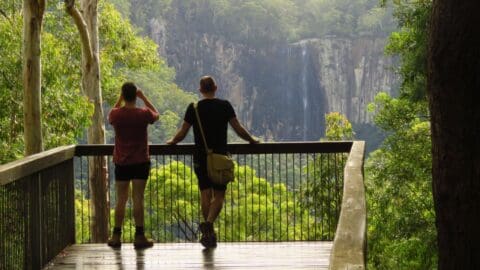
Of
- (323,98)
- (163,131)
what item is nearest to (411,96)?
(163,131)

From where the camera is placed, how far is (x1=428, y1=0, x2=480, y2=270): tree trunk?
17.5 ft

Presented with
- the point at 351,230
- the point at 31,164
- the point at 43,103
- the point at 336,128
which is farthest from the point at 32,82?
the point at 336,128

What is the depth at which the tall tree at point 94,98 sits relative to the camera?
18.7 meters

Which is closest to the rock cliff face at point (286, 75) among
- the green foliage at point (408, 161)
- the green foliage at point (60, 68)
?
the green foliage at point (60, 68)

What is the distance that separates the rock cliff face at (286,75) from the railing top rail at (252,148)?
119 m

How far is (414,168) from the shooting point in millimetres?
18625

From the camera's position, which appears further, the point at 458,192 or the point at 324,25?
the point at 324,25

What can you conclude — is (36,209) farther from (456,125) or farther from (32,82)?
(32,82)

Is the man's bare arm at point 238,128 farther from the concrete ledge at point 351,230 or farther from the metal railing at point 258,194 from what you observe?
the concrete ledge at point 351,230

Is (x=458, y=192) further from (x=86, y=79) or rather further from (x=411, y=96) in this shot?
(x=86, y=79)

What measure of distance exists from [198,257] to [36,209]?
143 centimetres

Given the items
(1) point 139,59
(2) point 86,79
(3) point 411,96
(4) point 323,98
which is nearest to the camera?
(3) point 411,96

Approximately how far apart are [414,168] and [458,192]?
13406mm

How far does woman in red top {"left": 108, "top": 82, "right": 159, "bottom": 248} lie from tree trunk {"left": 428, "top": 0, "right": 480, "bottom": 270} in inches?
110
